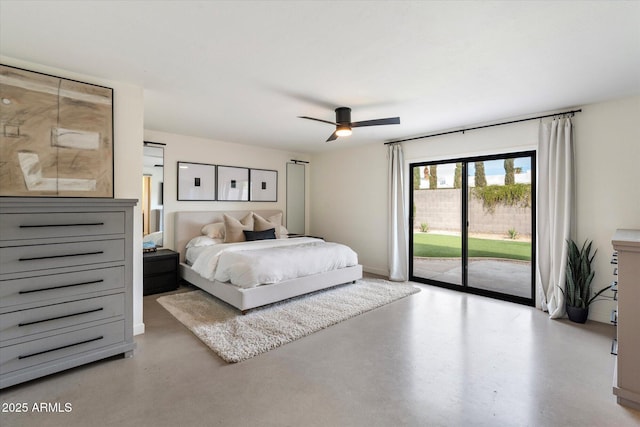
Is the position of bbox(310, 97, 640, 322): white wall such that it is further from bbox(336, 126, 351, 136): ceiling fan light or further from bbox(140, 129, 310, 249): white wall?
bbox(336, 126, 351, 136): ceiling fan light

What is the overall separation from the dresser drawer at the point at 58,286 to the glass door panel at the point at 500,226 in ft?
14.8

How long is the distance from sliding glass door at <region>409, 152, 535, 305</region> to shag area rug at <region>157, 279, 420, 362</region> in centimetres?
84

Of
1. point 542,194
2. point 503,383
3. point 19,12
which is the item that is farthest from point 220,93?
point 542,194

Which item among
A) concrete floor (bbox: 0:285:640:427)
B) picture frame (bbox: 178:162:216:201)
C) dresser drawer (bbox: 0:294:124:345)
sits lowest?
concrete floor (bbox: 0:285:640:427)

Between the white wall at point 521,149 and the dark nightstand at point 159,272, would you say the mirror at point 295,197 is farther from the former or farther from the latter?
the dark nightstand at point 159,272

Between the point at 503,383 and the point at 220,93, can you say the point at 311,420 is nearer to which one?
the point at 503,383

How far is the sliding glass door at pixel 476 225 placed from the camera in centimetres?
407

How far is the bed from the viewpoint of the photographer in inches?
136

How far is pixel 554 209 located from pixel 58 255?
4.94 metres

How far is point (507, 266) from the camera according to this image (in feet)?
14.3

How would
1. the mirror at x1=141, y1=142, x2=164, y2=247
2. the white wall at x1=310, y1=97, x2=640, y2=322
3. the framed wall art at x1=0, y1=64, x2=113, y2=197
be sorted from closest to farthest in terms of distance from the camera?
the framed wall art at x1=0, y1=64, x2=113, y2=197
the white wall at x1=310, y1=97, x2=640, y2=322
the mirror at x1=141, y1=142, x2=164, y2=247

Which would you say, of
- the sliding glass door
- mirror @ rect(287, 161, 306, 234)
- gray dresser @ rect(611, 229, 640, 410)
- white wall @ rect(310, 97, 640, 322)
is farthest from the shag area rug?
mirror @ rect(287, 161, 306, 234)

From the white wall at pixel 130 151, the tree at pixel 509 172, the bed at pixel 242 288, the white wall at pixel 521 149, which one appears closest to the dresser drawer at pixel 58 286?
the white wall at pixel 130 151

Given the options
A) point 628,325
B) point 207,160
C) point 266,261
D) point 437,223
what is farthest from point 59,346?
point 437,223
